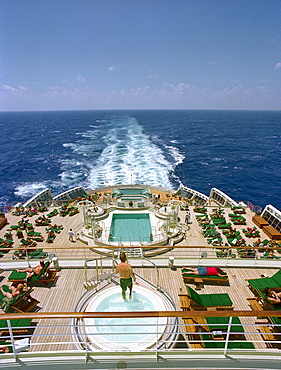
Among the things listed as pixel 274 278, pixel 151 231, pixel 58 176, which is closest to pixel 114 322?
pixel 274 278

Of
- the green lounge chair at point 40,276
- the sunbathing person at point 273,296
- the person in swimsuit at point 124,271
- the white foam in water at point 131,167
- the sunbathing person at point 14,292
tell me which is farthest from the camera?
the white foam in water at point 131,167

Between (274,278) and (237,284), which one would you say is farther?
(237,284)

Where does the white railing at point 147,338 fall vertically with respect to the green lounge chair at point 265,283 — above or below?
above

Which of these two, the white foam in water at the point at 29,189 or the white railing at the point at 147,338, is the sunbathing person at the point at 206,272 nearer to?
the white railing at the point at 147,338

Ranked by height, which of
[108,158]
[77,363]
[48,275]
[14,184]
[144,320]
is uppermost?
[77,363]

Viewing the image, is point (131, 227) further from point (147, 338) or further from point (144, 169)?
point (144, 169)

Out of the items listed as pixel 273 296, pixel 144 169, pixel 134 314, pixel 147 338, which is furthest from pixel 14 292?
pixel 144 169

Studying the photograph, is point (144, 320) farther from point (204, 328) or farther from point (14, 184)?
point (14, 184)

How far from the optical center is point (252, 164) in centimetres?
5950

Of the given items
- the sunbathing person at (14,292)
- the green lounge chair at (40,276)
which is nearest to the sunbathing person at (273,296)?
the green lounge chair at (40,276)

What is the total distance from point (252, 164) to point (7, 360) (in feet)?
209

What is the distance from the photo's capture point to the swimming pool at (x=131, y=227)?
1780 cm

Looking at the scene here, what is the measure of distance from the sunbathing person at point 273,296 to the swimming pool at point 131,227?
9396 mm

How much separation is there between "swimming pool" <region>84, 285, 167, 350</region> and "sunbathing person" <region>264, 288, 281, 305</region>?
12.3ft
